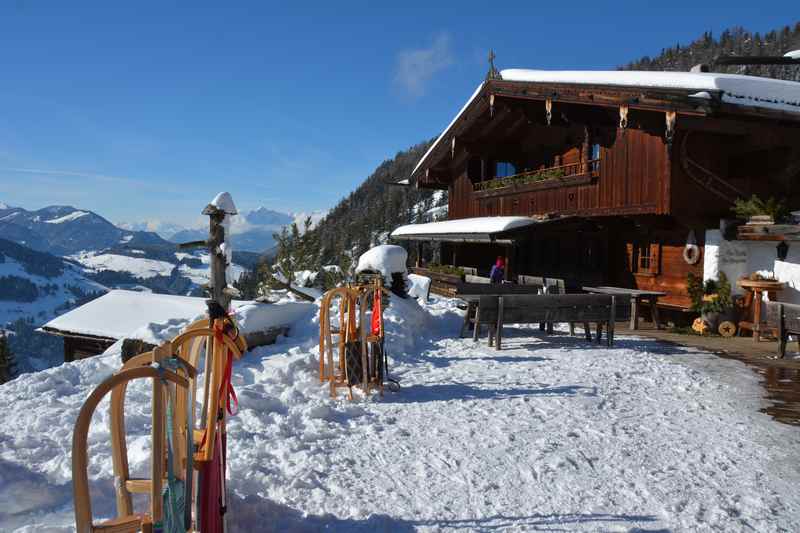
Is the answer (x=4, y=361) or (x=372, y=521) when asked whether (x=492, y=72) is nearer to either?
(x=372, y=521)

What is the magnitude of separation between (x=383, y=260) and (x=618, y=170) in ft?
24.9

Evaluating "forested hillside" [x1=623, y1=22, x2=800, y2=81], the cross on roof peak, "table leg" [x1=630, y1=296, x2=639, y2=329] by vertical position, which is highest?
"forested hillside" [x1=623, y1=22, x2=800, y2=81]

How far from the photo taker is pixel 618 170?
14.0 m

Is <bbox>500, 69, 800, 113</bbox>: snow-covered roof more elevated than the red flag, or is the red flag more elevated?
<bbox>500, 69, 800, 113</bbox>: snow-covered roof

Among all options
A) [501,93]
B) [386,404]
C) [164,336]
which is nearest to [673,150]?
[501,93]

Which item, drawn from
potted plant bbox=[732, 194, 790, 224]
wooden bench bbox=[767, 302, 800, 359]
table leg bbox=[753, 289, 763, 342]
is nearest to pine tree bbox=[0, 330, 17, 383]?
table leg bbox=[753, 289, 763, 342]

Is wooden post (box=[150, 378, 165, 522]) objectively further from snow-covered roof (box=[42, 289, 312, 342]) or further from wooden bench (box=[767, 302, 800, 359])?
snow-covered roof (box=[42, 289, 312, 342])

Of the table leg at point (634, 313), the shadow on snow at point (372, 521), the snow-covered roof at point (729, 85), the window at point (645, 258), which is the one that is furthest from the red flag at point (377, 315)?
the window at point (645, 258)

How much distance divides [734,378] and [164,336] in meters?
8.59

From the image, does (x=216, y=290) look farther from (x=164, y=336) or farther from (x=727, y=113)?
(x=727, y=113)

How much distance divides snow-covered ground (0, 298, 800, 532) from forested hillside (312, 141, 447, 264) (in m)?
44.6

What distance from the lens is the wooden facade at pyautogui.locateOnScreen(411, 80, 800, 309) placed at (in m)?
11.7

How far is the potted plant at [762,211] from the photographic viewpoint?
10422 mm

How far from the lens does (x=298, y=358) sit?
7.25 meters
